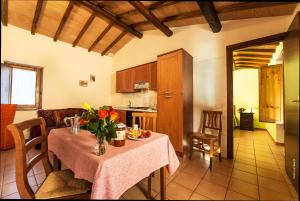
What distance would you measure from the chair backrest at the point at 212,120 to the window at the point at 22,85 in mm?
3834

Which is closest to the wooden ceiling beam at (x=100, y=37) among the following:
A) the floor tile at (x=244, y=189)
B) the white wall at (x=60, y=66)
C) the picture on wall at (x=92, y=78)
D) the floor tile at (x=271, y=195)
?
the white wall at (x=60, y=66)

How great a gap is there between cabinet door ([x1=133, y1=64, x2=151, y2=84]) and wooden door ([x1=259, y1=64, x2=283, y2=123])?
3.40 metres

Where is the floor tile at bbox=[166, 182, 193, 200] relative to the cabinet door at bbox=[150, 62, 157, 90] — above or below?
below

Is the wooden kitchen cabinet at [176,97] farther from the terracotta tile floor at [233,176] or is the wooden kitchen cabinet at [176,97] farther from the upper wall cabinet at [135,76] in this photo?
the upper wall cabinet at [135,76]

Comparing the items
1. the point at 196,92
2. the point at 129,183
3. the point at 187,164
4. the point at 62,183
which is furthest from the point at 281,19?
the point at 62,183

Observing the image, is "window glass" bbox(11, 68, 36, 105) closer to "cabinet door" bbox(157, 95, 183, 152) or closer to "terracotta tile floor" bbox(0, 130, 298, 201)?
"terracotta tile floor" bbox(0, 130, 298, 201)

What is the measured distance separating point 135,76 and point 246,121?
13.3 feet

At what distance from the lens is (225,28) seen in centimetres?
257

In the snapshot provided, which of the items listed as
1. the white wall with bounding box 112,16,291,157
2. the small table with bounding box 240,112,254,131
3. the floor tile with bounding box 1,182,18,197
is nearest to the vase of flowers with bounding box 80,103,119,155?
the floor tile with bounding box 1,182,18,197

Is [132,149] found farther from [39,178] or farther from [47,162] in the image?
[39,178]

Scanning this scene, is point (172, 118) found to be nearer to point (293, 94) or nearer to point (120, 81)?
point (293, 94)

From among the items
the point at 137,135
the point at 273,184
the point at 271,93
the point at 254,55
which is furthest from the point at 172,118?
the point at 271,93

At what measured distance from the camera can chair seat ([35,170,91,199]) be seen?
3.00 ft

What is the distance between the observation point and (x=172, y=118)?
2.58 metres
